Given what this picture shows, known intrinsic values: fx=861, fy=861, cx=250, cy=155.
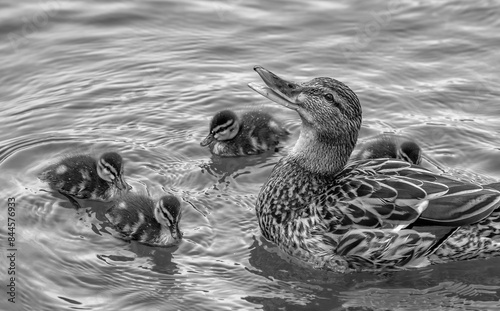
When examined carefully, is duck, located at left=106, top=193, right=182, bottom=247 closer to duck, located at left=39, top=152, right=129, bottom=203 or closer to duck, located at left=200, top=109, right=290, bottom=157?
duck, located at left=39, top=152, right=129, bottom=203

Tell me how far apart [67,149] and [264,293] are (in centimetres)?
215

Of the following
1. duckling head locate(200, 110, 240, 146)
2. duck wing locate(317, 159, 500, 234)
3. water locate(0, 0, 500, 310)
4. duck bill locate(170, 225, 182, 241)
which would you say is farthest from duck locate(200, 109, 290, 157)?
duck wing locate(317, 159, 500, 234)

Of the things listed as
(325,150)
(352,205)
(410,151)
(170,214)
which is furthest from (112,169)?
(410,151)

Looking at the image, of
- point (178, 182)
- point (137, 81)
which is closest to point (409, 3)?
point (137, 81)

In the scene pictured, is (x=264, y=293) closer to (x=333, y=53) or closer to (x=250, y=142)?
(x=250, y=142)

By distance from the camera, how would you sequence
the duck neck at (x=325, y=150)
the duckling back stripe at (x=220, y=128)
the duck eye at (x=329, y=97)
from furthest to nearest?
the duckling back stripe at (x=220, y=128) < the duck neck at (x=325, y=150) < the duck eye at (x=329, y=97)

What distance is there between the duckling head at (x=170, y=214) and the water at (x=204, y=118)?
14 cm

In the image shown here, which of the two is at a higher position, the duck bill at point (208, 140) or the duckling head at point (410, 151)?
the duck bill at point (208, 140)

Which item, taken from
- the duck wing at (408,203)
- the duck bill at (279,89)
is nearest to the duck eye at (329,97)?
the duck bill at (279,89)

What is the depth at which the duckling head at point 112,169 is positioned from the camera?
226 inches

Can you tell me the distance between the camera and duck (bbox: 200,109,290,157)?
6398 millimetres

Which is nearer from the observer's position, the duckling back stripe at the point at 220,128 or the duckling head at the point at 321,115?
the duckling head at the point at 321,115

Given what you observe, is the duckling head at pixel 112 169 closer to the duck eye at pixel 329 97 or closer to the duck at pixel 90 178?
the duck at pixel 90 178

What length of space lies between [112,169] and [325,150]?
1.45 m
